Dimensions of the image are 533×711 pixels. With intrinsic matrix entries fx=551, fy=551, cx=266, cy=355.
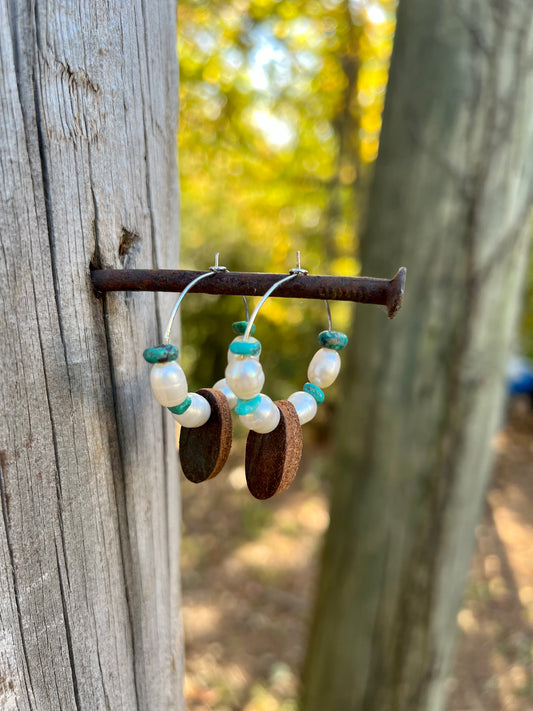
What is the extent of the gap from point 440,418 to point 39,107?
5.32 ft

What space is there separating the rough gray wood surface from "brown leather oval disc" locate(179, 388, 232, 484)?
2.9 inches

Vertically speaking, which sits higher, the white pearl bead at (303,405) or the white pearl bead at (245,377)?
the white pearl bead at (245,377)

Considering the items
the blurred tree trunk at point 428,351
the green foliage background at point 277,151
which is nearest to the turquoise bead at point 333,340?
the blurred tree trunk at point 428,351

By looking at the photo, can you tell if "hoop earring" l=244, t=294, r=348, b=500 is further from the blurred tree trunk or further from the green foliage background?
the green foliage background

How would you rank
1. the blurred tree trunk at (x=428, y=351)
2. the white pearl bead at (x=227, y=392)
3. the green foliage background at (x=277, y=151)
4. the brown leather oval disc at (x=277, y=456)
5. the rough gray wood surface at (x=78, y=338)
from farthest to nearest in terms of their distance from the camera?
the green foliage background at (x=277, y=151) < the blurred tree trunk at (x=428, y=351) < the white pearl bead at (x=227, y=392) < the brown leather oval disc at (x=277, y=456) < the rough gray wood surface at (x=78, y=338)

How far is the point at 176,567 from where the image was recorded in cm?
95

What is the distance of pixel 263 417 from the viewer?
0.69 metres

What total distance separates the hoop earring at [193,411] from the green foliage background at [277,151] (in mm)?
3465

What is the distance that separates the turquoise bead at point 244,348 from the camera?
2.18 feet

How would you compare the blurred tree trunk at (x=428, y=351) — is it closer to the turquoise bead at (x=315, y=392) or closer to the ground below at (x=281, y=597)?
the ground below at (x=281, y=597)

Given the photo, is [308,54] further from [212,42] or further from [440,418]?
[440,418]

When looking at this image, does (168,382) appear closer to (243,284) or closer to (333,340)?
(243,284)

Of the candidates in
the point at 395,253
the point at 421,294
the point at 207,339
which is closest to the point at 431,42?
the point at 395,253

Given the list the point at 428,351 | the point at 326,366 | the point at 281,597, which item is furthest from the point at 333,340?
the point at 281,597
